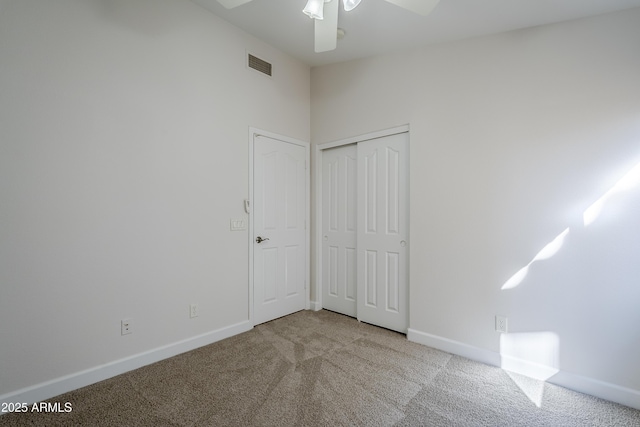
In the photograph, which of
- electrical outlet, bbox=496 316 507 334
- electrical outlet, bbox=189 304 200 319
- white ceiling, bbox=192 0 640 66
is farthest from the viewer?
electrical outlet, bbox=189 304 200 319

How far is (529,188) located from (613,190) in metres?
0.44

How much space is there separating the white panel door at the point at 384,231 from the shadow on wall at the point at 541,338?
0.87 m

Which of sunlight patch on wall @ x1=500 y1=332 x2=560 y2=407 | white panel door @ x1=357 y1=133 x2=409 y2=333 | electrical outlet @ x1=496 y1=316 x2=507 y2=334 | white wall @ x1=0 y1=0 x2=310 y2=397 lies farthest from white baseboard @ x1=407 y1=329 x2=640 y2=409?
white wall @ x1=0 y1=0 x2=310 y2=397

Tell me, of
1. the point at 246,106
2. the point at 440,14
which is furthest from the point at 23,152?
the point at 440,14

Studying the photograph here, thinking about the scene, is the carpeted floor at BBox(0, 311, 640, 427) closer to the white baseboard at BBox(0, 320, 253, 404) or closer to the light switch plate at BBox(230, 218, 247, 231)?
the white baseboard at BBox(0, 320, 253, 404)

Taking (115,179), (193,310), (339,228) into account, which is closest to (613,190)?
(339,228)

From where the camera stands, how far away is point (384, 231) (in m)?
2.94

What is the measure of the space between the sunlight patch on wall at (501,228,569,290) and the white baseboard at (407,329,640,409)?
0.57 m

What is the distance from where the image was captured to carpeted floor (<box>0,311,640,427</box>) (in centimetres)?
160

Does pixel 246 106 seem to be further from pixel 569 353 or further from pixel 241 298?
pixel 569 353

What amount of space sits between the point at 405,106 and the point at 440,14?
30.2 inches

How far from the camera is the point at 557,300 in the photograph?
2.00 m

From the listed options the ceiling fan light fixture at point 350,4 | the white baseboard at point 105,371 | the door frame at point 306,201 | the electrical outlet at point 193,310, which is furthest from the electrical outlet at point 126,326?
the ceiling fan light fixture at point 350,4

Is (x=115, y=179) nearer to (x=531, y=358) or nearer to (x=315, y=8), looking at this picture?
(x=315, y=8)
